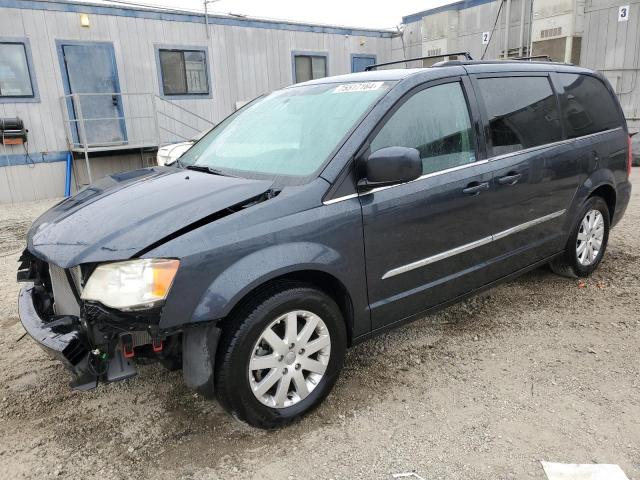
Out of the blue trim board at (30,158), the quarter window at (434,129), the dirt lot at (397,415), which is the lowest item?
the dirt lot at (397,415)

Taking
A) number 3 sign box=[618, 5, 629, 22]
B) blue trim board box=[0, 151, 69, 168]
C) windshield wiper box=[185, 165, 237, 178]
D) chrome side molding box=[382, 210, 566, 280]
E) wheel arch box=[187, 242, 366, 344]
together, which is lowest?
chrome side molding box=[382, 210, 566, 280]

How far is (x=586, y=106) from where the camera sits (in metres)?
4.06

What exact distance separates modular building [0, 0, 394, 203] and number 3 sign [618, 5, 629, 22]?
702cm

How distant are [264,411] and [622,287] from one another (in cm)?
330

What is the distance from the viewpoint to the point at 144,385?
298 cm

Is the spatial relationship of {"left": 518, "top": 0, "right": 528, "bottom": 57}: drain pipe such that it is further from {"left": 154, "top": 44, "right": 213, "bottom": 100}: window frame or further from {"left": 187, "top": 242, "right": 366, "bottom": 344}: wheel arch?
{"left": 187, "top": 242, "right": 366, "bottom": 344}: wheel arch

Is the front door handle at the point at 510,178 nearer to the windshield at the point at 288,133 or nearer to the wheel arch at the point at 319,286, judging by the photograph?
the windshield at the point at 288,133

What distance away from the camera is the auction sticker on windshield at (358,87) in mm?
2934

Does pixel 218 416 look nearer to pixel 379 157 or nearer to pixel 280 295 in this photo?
pixel 280 295

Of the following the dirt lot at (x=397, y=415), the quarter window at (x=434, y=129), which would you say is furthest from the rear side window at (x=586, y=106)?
the dirt lot at (x=397, y=415)

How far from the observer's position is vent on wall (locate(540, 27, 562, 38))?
1100cm

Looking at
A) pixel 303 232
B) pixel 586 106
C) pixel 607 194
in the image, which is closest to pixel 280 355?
pixel 303 232

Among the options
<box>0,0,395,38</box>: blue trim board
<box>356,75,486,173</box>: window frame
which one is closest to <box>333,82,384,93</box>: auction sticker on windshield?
<box>356,75,486,173</box>: window frame

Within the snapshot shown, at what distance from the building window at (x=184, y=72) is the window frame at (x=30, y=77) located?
251cm
